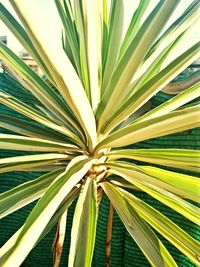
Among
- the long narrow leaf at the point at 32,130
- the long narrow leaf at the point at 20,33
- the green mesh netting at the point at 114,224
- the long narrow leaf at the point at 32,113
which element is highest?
the long narrow leaf at the point at 20,33

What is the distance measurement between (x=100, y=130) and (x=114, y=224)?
3.43ft

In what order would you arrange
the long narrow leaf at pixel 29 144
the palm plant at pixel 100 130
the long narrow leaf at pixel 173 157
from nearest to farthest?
the palm plant at pixel 100 130 < the long narrow leaf at pixel 173 157 < the long narrow leaf at pixel 29 144

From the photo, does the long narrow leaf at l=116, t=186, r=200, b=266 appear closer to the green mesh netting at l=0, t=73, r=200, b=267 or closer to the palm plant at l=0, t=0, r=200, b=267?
the palm plant at l=0, t=0, r=200, b=267

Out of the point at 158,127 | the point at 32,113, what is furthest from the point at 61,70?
the point at 32,113

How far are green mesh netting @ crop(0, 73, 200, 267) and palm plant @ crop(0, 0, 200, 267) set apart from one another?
540 millimetres

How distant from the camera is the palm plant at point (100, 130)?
3.13 feet

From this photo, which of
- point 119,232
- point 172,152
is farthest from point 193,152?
point 119,232

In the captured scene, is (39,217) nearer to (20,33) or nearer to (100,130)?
(100,130)

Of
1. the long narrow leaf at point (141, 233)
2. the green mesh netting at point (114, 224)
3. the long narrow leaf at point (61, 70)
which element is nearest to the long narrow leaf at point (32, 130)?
the long narrow leaf at point (61, 70)

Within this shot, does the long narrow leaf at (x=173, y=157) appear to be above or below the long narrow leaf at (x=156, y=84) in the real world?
below

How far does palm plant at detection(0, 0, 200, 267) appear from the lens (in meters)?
0.95

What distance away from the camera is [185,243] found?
1.03 meters

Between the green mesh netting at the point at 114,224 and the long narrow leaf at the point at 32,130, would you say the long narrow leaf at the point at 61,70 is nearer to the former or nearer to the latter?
the long narrow leaf at the point at 32,130

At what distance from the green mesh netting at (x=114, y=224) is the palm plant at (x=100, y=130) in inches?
21.3
